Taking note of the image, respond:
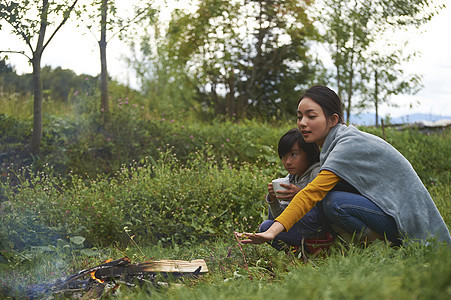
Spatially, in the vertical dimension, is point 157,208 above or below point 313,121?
below

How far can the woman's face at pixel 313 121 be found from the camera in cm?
298

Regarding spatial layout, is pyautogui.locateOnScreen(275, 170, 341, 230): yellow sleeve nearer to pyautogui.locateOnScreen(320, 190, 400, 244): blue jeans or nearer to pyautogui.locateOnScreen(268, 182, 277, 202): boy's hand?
pyautogui.locateOnScreen(320, 190, 400, 244): blue jeans

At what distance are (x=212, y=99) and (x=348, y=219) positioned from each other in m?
9.95

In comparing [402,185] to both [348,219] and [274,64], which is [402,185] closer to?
[348,219]

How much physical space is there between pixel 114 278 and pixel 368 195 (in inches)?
65.4

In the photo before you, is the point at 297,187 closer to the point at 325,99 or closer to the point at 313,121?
the point at 313,121

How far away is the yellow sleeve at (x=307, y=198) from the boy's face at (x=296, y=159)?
514mm

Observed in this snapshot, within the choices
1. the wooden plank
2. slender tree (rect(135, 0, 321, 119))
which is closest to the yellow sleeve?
the wooden plank

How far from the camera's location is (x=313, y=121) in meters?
2.99

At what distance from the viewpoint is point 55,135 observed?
Answer: 23.4 ft

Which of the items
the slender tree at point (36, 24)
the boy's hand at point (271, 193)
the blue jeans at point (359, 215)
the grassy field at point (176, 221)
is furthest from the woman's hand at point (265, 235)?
the slender tree at point (36, 24)

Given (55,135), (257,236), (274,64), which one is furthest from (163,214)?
(274,64)

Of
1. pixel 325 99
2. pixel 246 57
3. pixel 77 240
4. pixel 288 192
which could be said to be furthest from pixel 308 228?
pixel 246 57

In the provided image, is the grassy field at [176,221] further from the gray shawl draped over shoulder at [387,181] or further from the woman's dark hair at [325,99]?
the woman's dark hair at [325,99]
